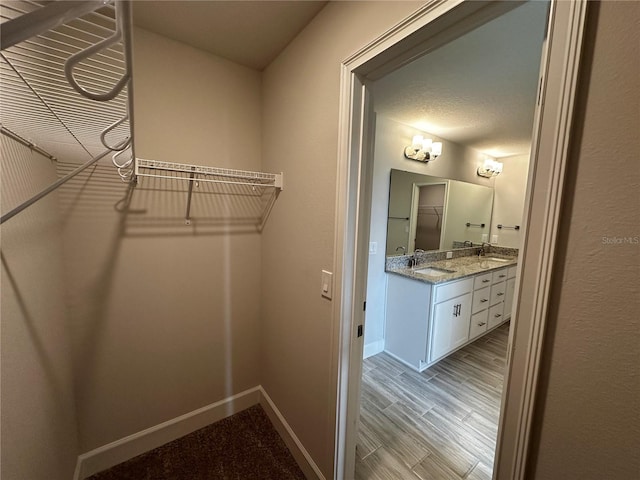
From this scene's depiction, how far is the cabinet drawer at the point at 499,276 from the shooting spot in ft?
9.76

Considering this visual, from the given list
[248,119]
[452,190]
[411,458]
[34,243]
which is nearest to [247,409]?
[411,458]

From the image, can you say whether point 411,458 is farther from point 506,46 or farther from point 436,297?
point 506,46

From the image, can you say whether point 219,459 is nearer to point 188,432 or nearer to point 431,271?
point 188,432

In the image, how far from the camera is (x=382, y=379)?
7.73 ft

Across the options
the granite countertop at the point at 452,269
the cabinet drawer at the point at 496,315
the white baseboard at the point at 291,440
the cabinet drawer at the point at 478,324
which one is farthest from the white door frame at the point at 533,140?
the cabinet drawer at the point at 496,315

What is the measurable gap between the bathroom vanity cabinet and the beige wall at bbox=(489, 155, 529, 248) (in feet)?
3.65

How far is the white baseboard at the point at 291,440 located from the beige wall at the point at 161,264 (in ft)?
1.01

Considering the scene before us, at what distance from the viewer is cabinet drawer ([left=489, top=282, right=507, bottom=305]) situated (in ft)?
9.87

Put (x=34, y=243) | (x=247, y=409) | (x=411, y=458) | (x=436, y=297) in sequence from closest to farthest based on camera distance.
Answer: (x=34, y=243) → (x=411, y=458) → (x=247, y=409) → (x=436, y=297)

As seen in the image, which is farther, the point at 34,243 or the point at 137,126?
the point at 137,126

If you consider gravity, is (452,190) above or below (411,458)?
above

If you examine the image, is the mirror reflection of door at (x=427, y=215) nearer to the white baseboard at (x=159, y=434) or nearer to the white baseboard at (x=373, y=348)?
the white baseboard at (x=373, y=348)

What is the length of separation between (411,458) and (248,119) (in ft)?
8.00

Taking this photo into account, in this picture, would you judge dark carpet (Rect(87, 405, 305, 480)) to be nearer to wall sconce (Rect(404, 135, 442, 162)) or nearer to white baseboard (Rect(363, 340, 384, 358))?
white baseboard (Rect(363, 340, 384, 358))
